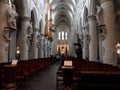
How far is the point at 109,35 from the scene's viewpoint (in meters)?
13.1

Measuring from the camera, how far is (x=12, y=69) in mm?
6910

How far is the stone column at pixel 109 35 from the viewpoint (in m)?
13.0

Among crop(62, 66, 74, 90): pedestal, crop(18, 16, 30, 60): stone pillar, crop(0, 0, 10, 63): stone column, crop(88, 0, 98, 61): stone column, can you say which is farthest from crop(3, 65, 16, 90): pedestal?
crop(18, 16, 30, 60): stone pillar

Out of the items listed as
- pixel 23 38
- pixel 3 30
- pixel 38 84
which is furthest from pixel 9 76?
pixel 23 38

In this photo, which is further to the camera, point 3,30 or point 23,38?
point 23,38

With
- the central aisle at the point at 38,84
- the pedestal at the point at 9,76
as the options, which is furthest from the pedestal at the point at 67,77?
the pedestal at the point at 9,76

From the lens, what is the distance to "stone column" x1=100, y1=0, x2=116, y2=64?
1301 centimetres

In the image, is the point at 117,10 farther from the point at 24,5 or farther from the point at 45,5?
the point at 45,5

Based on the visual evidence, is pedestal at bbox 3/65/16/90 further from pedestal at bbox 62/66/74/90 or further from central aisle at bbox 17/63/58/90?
pedestal at bbox 62/66/74/90

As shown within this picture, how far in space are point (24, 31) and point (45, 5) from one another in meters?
19.5

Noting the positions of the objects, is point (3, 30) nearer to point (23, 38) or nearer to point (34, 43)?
point (23, 38)

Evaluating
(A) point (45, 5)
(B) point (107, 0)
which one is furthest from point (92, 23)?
(A) point (45, 5)

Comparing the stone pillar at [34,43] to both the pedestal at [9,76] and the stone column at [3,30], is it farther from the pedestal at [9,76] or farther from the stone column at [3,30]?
the pedestal at [9,76]

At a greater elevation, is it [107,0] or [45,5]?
[45,5]
